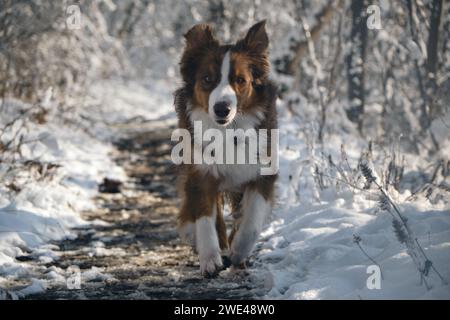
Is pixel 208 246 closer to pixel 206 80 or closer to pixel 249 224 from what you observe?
pixel 249 224

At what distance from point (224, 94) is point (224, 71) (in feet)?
1.00

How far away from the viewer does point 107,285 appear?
4055 millimetres

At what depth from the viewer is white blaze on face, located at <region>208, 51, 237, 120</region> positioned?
14.5 feet

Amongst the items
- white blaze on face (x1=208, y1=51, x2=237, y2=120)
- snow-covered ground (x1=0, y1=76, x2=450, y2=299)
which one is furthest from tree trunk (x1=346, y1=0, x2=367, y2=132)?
white blaze on face (x1=208, y1=51, x2=237, y2=120)

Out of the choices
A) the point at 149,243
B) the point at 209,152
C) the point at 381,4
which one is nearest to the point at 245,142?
the point at 209,152

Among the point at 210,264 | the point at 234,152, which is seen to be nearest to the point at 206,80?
the point at 234,152

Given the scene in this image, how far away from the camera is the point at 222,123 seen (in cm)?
445

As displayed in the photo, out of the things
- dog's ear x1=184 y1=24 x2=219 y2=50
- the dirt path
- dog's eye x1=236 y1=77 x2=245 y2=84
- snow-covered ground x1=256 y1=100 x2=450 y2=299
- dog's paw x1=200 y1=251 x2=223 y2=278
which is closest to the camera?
snow-covered ground x1=256 y1=100 x2=450 y2=299

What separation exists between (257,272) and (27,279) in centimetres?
185

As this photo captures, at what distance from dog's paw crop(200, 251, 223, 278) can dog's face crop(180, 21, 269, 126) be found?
112 cm

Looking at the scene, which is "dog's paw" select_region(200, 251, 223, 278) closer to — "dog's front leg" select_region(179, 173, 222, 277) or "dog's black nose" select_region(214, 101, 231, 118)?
"dog's front leg" select_region(179, 173, 222, 277)

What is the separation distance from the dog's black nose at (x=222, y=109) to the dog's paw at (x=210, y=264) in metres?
1.17

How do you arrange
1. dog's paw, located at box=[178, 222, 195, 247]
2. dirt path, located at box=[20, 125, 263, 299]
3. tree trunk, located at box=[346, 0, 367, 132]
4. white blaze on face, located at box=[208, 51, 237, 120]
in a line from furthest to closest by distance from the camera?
tree trunk, located at box=[346, 0, 367, 132] → dog's paw, located at box=[178, 222, 195, 247] → white blaze on face, located at box=[208, 51, 237, 120] → dirt path, located at box=[20, 125, 263, 299]

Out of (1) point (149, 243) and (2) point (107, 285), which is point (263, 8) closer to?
(1) point (149, 243)
